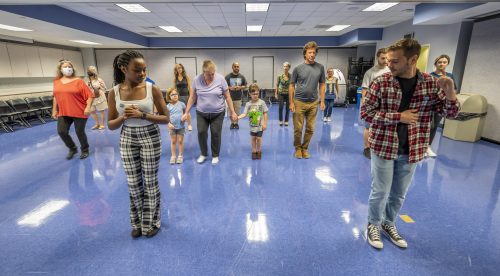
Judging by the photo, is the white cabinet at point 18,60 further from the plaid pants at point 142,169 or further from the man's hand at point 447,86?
the man's hand at point 447,86

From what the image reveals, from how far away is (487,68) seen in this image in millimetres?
5551

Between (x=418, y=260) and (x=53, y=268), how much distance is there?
2.74m

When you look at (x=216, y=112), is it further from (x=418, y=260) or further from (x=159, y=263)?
(x=418, y=260)

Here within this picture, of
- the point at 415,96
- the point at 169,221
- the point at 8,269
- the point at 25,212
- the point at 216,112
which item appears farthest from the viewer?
the point at 216,112

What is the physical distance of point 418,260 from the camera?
1.98 m

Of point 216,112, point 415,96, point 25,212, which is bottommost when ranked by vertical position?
point 25,212

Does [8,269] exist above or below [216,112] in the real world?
below

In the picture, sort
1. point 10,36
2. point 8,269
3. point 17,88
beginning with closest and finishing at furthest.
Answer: point 8,269 < point 10,36 < point 17,88

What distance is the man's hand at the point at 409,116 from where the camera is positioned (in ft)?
5.41

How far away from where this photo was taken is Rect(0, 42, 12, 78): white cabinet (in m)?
8.14

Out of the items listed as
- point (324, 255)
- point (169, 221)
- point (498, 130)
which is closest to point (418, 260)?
point (324, 255)

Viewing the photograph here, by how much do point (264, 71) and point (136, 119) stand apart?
40.4 feet

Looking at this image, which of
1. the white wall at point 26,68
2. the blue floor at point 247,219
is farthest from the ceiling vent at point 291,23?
the white wall at point 26,68

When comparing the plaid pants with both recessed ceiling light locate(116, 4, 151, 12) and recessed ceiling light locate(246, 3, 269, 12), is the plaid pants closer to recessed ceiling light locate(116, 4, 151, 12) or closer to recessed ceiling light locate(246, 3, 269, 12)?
recessed ceiling light locate(246, 3, 269, 12)
